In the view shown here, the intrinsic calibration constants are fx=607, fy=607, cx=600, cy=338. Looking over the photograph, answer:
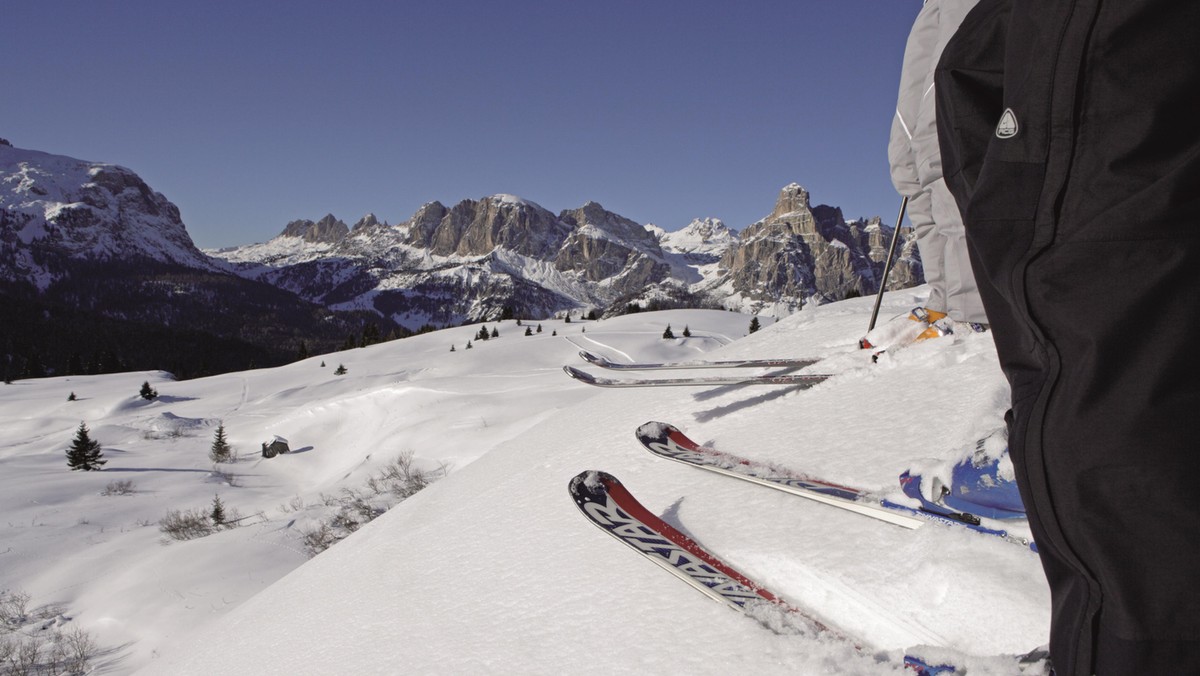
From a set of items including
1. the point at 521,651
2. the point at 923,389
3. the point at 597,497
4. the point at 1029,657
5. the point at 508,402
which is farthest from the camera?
the point at 508,402

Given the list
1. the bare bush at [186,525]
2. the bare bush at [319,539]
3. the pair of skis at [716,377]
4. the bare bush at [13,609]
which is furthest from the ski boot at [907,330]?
the bare bush at [186,525]

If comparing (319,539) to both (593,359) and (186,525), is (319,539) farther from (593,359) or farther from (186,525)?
(593,359)

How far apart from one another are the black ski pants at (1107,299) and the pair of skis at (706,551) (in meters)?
0.55

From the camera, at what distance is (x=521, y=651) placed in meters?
1.91

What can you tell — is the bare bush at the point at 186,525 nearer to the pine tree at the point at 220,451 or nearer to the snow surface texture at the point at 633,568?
the snow surface texture at the point at 633,568

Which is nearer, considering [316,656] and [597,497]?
[316,656]

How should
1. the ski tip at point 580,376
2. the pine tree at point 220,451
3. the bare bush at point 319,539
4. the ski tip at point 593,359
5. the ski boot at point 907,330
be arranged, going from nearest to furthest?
the ski boot at point 907,330
the ski tip at point 580,376
the ski tip at point 593,359
the bare bush at point 319,539
the pine tree at point 220,451

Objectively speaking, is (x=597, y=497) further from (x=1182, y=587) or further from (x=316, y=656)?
(x=1182, y=587)

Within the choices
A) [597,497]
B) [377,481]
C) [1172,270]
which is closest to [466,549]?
[597,497]

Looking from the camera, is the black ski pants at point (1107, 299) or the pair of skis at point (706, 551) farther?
the pair of skis at point (706, 551)

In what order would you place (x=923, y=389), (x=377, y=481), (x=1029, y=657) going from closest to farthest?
(x=1029, y=657)
(x=923, y=389)
(x=377, y=481)

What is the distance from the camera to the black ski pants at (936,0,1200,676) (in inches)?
32.2

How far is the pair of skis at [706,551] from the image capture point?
179 cm

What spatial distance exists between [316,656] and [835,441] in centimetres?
242
